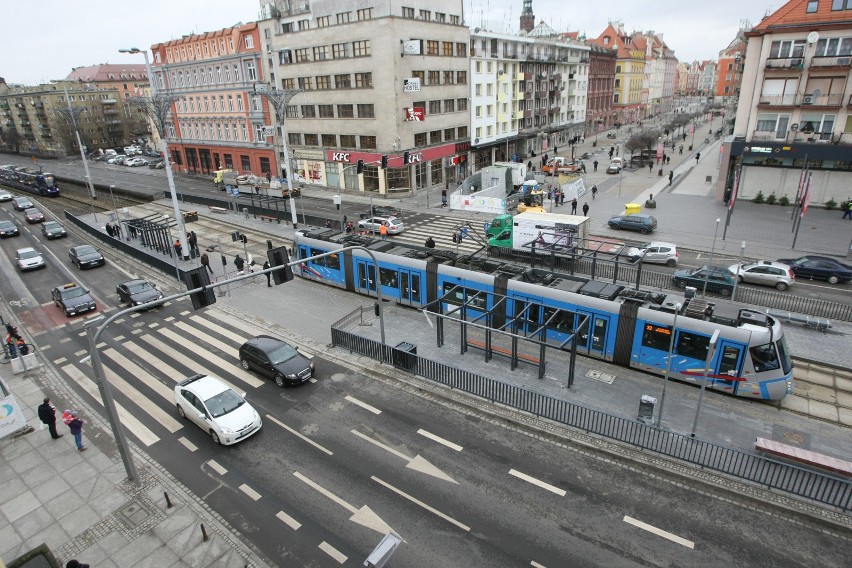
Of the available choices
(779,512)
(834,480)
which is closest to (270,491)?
(779,512)

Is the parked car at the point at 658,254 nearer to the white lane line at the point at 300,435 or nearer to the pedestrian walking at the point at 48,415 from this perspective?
the white lane line at the point at 300,435

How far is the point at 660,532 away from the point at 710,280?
18.3m

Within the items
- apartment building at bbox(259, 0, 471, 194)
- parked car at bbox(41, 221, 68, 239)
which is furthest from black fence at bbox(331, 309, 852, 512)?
parked car at bbox(41, 221, 68, 239)

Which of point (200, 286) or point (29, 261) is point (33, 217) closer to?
point (29, 261)

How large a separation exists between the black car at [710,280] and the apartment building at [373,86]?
30.6 meters

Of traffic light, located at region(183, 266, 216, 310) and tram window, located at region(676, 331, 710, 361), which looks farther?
tram window, located at region(676, 331, 710, 361)

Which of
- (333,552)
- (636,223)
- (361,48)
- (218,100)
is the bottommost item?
(333,552)

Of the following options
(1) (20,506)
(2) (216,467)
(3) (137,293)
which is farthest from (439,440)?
(3) (137,293)

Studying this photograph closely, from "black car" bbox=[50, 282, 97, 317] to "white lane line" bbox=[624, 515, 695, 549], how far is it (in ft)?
95.5

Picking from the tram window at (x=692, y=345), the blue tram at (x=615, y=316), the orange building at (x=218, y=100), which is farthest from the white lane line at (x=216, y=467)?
the orange building at (x=218, y=100)

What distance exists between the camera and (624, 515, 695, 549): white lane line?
12.1m

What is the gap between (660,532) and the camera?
12.5 m

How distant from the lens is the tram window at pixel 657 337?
60.3 ft

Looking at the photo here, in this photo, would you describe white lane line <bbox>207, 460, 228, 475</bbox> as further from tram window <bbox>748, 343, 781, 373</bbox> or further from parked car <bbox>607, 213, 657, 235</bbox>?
parked car <bbox>607, 213, 657, 235</bbox>
